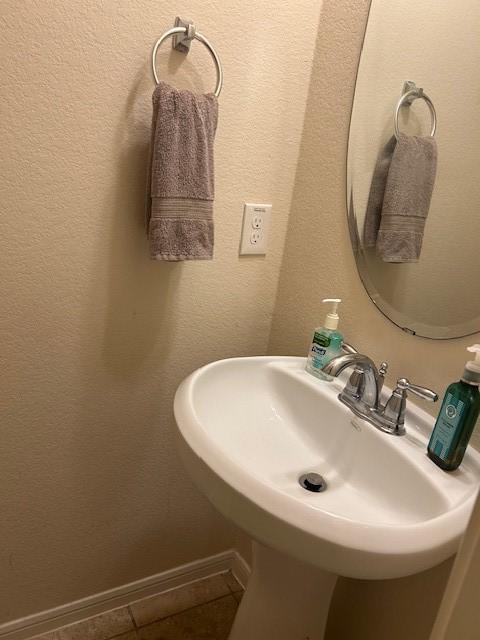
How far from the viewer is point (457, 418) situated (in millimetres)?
710

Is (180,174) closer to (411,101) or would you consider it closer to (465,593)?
(411,101)

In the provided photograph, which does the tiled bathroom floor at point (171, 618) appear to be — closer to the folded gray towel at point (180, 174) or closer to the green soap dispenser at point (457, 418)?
the green soap dispenser at point (457, 418)

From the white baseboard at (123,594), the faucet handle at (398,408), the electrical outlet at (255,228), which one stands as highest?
the electrical outlet at (255,228)

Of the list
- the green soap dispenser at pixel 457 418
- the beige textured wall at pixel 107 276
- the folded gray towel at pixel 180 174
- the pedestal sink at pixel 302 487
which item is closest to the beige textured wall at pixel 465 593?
the pedestal sink at pixel 302 487

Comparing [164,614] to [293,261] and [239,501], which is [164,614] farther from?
[293,261]

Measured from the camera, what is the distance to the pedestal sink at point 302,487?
58 cm

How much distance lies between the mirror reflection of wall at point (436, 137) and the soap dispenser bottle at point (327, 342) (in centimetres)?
10

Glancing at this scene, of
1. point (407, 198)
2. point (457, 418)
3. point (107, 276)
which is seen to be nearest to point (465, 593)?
point (457, 418)

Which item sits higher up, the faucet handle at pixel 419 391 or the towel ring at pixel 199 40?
the towel ring at pixel 199 40

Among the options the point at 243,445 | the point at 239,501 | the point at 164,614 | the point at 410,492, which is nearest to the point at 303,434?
the point at 243,445

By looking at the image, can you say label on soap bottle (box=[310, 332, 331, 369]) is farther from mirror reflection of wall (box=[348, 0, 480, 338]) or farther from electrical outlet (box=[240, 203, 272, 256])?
electrical outlet (box=[240, 203, 272, 256])

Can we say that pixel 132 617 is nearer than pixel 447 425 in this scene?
No

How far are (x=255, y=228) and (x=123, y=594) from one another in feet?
3.64

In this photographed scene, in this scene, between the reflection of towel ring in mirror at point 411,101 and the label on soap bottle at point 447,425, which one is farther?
the reflection of towel ring in mirror at point 411,101
